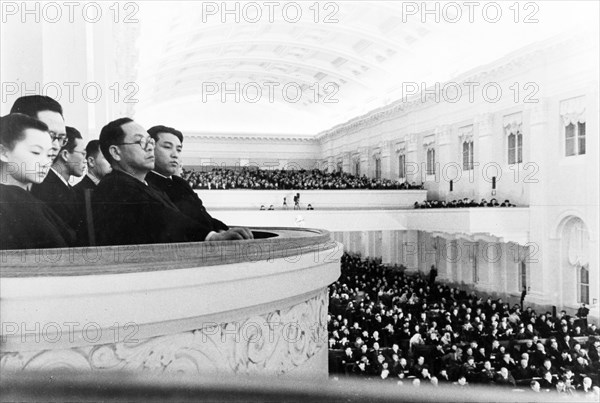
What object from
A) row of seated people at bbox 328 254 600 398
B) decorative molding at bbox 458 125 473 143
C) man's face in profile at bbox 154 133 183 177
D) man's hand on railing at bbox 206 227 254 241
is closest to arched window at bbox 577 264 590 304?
row of seated people at bbox 328 254 600 398

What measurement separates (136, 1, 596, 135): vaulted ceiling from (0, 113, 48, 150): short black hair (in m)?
14.6

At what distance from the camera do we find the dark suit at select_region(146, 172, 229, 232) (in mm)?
3861

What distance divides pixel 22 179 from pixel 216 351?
43.0 inches

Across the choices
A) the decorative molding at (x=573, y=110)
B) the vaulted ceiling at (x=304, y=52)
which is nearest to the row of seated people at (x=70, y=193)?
the vaulted ceiling at (x=304, y=52)

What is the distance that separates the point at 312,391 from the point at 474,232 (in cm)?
1687

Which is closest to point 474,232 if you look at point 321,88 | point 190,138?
point 321,88

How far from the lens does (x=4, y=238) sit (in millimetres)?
2287

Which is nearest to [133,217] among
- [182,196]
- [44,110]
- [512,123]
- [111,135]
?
[111,135]

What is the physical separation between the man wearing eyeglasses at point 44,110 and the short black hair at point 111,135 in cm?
33

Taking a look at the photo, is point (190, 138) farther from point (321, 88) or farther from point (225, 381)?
point (225, 381)

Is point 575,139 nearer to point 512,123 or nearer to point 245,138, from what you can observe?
point 512,123

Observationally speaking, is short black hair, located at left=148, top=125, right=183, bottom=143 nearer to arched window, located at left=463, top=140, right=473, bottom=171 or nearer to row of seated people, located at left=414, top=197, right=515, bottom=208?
row of seated people, located at left=414, top=197, right=515, bottom=208

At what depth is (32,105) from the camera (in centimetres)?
279

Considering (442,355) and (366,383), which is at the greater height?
(366,383)
